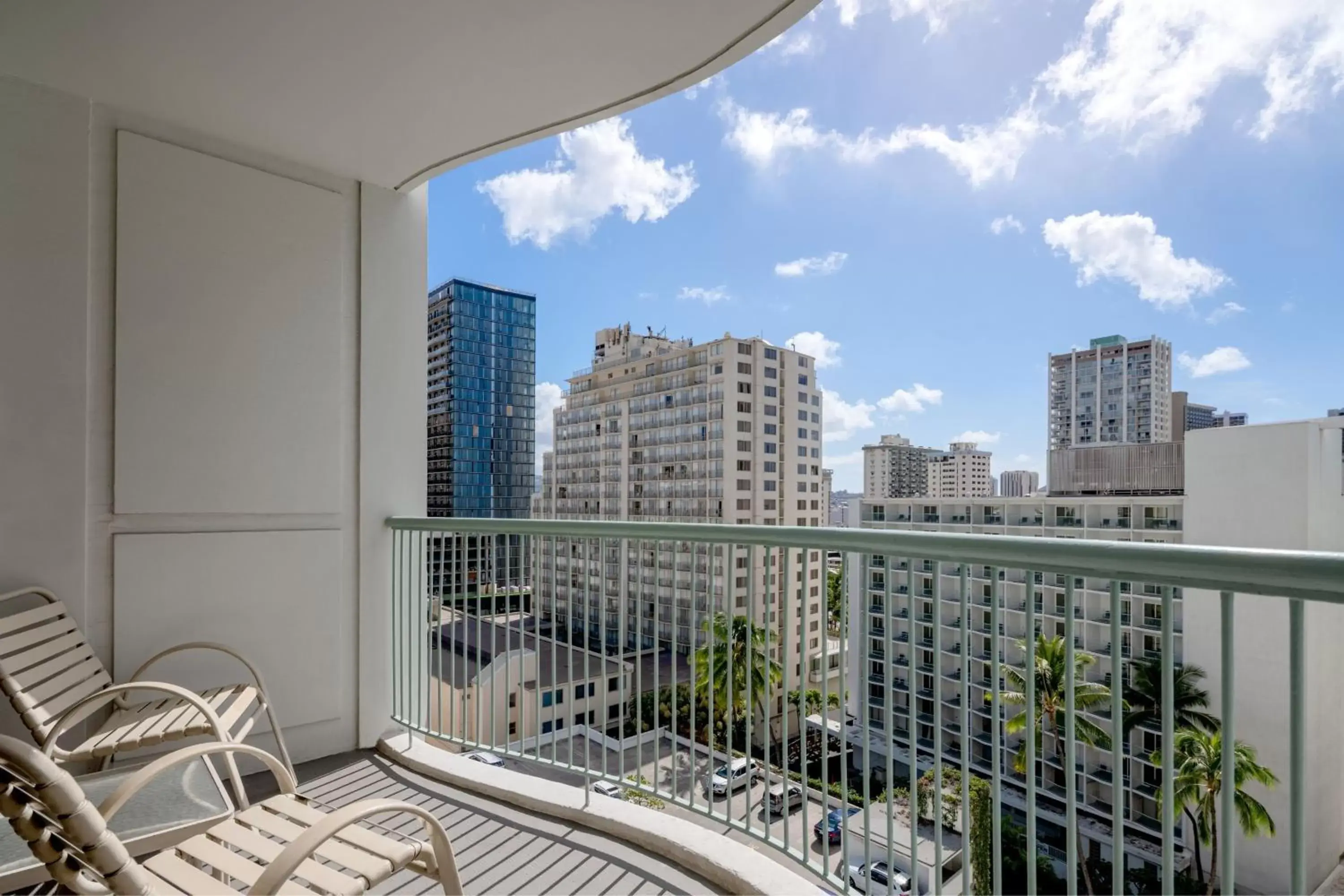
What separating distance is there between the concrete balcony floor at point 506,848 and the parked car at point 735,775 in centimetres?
26

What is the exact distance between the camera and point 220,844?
146 centimetres

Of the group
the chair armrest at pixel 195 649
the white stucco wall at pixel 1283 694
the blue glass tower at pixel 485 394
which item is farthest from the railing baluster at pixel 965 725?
the blue glass tower at pixel 485 394

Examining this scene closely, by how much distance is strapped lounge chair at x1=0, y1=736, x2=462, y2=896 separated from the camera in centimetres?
100

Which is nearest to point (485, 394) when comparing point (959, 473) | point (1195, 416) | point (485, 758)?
point (485, 758)

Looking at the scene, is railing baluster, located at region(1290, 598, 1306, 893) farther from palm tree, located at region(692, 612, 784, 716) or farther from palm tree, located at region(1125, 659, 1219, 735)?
palm tree, located at region(692, 612, 784, 716)

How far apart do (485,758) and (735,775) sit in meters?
1.35

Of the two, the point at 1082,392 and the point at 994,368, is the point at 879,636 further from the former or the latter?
the point at 994,368

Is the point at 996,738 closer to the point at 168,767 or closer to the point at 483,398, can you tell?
the point at 168,767

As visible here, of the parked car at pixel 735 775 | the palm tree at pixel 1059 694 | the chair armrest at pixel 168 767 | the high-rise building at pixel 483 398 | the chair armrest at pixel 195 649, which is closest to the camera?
the palm tree at pixel 1059 694

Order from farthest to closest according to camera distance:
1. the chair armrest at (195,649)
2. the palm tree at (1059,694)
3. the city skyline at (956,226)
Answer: the city skyline at (956,226) < the chair armrest at (195,649) < the palm tree at (1059,694)

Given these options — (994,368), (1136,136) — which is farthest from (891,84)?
(994,368)

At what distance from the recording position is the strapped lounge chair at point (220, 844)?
39.4 inches

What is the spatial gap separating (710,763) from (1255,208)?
5190 centimetres

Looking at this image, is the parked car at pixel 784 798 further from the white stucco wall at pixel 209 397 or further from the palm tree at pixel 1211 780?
the white stucco wall at pixel 209 397
